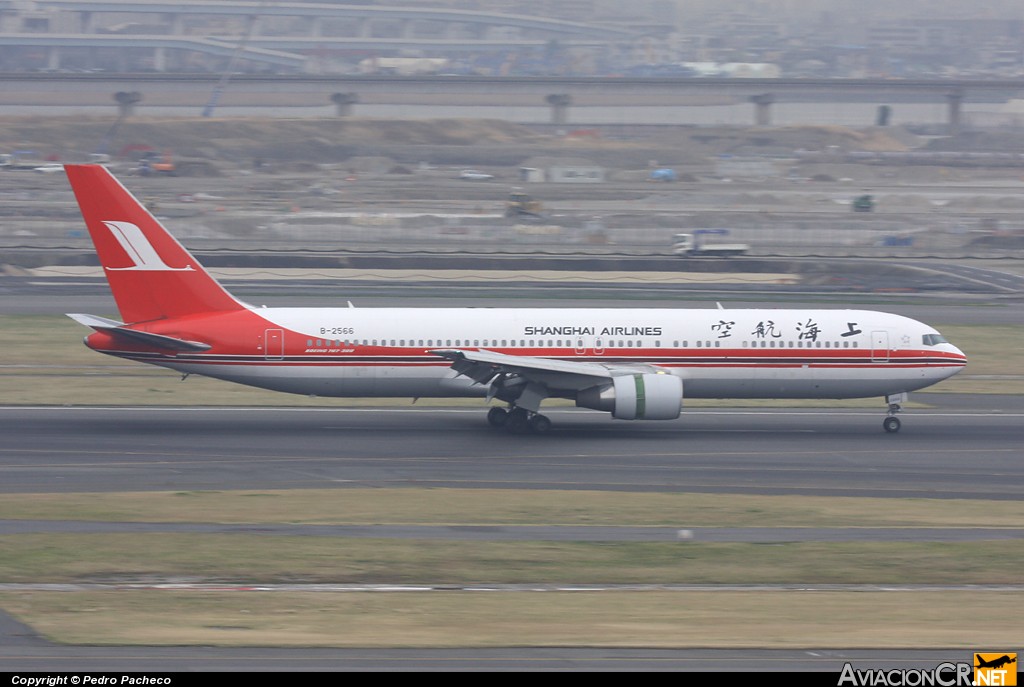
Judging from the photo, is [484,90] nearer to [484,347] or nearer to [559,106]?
[559,106]

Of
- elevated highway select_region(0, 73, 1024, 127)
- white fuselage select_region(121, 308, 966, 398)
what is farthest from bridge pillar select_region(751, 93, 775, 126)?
white fuselage select_region(121, 308, 966, 398)

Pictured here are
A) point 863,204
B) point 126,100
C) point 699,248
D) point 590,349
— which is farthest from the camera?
point 126,100

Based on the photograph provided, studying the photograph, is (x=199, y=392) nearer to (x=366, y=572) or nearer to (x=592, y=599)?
(x=366, y=572)

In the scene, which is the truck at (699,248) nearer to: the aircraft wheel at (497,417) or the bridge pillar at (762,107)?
the aircraft wheel at (497,417)

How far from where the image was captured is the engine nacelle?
3794 centimetres

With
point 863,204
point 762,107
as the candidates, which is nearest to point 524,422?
point 863,204

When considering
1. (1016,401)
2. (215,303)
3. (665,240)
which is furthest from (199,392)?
(665,240)

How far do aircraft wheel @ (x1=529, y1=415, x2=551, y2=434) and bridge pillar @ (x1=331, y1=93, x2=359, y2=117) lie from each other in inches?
5189

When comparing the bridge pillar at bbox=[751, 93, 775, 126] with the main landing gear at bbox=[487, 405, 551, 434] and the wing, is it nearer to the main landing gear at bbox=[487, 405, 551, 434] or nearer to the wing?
the wing

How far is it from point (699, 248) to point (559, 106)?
300ft

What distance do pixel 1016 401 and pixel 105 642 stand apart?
37.7m

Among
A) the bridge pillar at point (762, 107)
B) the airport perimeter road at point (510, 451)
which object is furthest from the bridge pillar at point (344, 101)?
the airport perimeter road at point (510, 451)

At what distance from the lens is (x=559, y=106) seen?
17112 cm

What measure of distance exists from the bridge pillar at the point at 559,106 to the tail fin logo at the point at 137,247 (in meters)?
134
